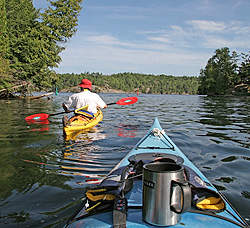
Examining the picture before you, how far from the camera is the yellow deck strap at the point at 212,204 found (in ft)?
5.88

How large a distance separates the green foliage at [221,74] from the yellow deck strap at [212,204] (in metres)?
64.8

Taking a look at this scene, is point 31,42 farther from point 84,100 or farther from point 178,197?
point 178,197

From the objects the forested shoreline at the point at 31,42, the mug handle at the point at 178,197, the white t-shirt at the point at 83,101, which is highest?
the forested shoreline at the point at 31,42

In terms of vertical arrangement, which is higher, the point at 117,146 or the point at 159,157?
the point at 159,157

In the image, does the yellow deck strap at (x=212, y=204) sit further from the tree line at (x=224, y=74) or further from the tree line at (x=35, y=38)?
the tree line at (x=224, y=74)

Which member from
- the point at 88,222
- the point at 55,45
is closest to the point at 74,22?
the point at 55,45

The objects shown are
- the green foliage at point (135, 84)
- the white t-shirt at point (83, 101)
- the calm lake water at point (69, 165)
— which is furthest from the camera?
the green foliage at point (135, 84)

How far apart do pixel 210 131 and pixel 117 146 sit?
3700mm

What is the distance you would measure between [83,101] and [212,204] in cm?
586

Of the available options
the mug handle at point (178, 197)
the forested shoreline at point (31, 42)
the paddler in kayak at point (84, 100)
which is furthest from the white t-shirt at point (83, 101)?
the forested shoreline at point (31, 42)

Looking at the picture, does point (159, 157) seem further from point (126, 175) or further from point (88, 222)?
point (88, 222)

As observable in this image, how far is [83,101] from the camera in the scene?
23.8 feet

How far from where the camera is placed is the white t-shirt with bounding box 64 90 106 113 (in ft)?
23.6

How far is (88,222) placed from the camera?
1628mm
